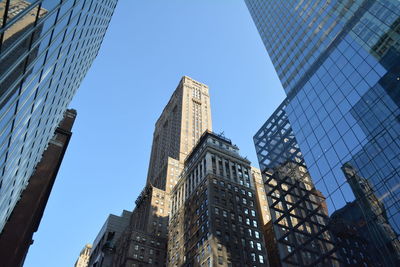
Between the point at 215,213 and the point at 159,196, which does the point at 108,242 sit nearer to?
the point at 159,196

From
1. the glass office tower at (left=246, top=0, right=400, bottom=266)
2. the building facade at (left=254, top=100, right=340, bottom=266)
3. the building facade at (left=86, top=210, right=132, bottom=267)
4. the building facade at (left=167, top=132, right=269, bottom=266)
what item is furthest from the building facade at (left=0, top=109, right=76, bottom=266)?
the building facade at (left=86, top=210, right=132, bottom=267)

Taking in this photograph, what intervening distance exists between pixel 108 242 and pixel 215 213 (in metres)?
64.2

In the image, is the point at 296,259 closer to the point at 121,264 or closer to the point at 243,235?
the point at 243,235

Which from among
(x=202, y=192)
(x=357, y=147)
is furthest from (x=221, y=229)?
(x=357, y=147)

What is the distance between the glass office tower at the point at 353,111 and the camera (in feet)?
126

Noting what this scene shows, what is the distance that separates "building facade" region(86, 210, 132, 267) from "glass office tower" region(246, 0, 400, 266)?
97.5 m

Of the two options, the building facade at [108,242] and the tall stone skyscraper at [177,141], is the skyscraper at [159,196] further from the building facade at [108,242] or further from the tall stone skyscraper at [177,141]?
the building facade at [108,242]

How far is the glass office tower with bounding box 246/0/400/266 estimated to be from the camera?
126ft

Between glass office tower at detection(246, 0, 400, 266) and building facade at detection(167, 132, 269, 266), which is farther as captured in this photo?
building facade at detection(167, 132, 269, 266)

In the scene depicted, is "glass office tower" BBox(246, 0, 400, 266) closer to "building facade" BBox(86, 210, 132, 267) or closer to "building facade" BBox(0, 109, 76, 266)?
"building facade" BBox(0, 109, 76, 266)

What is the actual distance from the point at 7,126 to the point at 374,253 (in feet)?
135

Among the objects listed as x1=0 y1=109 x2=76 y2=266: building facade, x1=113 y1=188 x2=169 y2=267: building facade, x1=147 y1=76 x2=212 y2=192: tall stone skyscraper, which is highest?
x1=147 y1=76 x2=212 y2=192: tall stone skyscraper

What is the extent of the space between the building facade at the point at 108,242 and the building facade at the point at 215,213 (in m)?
33.1

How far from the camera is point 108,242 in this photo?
133 m
